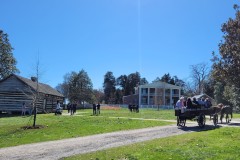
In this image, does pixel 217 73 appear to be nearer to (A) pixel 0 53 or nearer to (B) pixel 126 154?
(B) pixel 126 154

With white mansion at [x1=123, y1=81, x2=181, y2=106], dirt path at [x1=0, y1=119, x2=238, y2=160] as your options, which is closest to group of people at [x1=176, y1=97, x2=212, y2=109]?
dirt path at [x1=0, y1=119, x2=238, y2=160]

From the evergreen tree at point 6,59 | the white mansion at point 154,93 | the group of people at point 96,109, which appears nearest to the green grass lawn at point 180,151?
the group of people at point 96,109

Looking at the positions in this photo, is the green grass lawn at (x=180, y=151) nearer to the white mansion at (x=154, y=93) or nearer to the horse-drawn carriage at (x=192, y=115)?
the horse-drawn carriage at (x=192, y=115)

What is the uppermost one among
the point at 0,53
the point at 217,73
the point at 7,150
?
the point at 0,53

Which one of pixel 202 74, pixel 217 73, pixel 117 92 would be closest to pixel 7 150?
pixel 217 73

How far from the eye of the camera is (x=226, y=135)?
1722cm

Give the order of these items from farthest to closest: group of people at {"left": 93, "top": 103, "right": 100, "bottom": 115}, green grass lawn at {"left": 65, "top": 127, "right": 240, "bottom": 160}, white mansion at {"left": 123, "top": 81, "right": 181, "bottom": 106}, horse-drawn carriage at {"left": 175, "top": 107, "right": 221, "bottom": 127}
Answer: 1. white mansion at {"left": 123, "top": 81, "right": 181, "bottom": 106}
2. group of people at {"left": 93, "top": 103, "right": 100, "bottom": 115}
3. horse-drawn carriage at {"left": 175, "top": 107, "right": 221, "bottom": 127}
4. green grass lawn at {"left": 65, "top": 127, "right": 240, "bottom": 160}

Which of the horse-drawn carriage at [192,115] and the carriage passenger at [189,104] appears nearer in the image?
the horse-drawn carriage at [192,115]

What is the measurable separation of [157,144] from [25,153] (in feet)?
18.0

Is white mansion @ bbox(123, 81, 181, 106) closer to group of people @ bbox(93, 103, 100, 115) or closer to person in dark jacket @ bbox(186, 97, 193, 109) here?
group of people @ bbox(93, 103, 100, 115)

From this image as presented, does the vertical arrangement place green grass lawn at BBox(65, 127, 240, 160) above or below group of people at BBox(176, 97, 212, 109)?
below

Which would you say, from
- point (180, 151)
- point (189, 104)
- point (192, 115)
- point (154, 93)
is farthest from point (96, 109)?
point (154, 93)

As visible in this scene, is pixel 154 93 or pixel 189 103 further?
pixel 154 93

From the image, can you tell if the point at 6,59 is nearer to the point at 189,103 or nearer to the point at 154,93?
the point at 189,103
